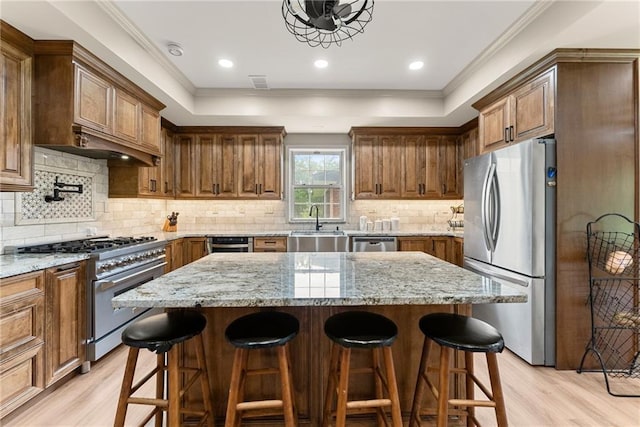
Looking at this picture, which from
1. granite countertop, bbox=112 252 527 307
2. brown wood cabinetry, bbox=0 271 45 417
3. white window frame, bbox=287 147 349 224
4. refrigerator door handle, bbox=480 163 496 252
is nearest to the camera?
granite countertop, bbox=112 252 527 307

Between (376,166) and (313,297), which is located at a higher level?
(376,166)

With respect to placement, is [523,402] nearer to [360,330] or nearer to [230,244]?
[360,330]

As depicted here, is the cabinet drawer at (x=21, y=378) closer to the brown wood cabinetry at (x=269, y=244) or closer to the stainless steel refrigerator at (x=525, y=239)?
the brown wood cabinetry at (x=269, y=244)

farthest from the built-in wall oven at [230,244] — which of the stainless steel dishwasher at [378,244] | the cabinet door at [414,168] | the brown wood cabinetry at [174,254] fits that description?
the cabinet door at [414,168]

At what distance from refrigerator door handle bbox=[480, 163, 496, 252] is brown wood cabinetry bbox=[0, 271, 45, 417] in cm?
359

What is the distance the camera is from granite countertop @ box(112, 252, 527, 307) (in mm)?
1238

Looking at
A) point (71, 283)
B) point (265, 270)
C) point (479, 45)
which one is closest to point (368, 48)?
point (479, 45)

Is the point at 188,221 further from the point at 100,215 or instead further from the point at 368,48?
the point at 368,48

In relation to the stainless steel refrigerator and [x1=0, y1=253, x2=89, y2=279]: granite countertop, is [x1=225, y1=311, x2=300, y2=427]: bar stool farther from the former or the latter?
the stainless steel refrigerator

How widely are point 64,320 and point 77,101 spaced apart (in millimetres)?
1653

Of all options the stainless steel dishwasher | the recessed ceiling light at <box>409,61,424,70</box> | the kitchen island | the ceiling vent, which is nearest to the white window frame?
the stainless steel dishwasher

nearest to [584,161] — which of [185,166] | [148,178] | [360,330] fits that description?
[360,330]

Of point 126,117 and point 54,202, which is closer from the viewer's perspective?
point 54,202

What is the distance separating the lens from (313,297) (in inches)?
49.7
